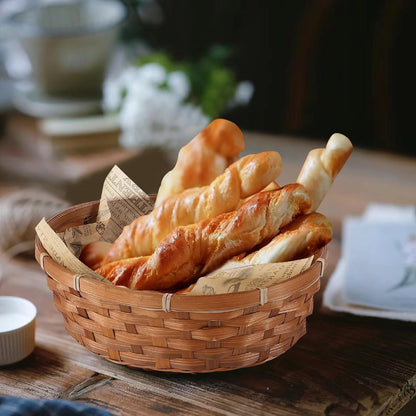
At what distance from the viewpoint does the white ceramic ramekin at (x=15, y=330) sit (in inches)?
29.6

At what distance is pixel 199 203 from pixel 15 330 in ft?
0.90

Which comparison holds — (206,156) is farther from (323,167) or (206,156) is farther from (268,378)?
(268,378)

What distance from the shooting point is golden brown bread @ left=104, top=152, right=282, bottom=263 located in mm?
757

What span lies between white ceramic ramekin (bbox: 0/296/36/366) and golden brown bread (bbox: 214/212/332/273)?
265mm

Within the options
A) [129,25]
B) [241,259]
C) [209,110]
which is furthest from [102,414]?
[129,25]

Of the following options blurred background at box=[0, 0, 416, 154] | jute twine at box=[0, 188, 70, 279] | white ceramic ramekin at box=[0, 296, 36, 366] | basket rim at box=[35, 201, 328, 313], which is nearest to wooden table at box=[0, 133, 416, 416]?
white ceramic ramekin at box=[0, 296, 36, 366]

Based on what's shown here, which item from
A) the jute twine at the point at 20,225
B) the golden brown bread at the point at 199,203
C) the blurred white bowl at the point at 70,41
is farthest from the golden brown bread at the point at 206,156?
the blurred white bowl at the point at 70,41

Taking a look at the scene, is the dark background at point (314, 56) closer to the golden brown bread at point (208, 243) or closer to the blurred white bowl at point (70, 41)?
the blurred white bowl at point (70, 41)

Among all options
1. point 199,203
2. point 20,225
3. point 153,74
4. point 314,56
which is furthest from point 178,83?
point 199,203

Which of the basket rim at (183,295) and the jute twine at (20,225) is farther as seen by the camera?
the jute twine at (20,225)

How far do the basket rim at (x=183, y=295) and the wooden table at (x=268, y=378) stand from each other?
0.39ft

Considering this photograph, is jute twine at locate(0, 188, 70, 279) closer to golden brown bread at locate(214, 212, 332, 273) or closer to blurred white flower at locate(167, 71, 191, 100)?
golden brown bread at locate(214, 212, 332, 273)

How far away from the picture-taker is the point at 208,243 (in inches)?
28.2

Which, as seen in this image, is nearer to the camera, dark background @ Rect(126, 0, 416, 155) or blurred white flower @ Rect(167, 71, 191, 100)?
blurred white flower @ Rect(167, 71, 191, 100)
